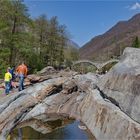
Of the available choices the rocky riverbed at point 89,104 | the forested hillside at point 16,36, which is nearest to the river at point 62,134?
the rocky riverbed at point 89,104

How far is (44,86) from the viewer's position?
28641mm

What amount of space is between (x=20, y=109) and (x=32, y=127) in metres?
2.21

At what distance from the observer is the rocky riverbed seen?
60.2ft

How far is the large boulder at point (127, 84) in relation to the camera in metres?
18.1

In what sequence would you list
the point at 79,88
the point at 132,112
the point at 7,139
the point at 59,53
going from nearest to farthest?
the point at 132,112 → the point at 7,139 → the point at 79,88 → the point at 59,53

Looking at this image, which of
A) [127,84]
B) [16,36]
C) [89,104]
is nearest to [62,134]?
[89,104]

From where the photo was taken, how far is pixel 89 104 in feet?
77.9

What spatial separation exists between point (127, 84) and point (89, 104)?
518 cm

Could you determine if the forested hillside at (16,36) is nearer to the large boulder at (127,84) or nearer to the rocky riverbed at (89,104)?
the rocky riverbed at (89,104)

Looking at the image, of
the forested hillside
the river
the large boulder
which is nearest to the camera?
the large boulder

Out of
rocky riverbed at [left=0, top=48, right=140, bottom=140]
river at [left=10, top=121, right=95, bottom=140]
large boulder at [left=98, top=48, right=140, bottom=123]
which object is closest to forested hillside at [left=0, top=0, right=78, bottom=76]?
rocky riverbed at [left=0, top=48, right=140, bottom=140]

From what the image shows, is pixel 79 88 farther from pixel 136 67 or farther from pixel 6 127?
pixel 136 67

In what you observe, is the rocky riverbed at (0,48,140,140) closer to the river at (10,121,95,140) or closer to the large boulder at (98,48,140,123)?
the large boulder at (98,48,140,123)

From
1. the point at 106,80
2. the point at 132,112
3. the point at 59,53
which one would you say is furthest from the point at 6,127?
the point at 59,53
